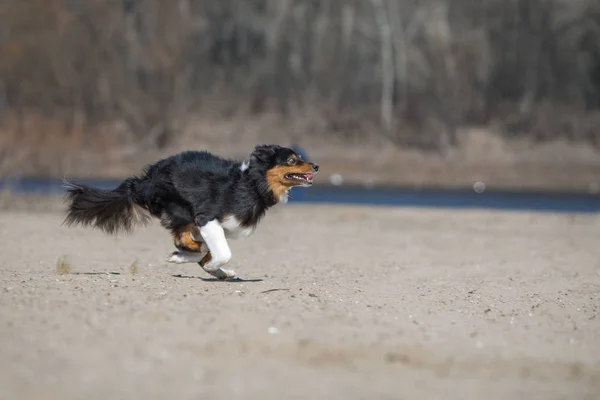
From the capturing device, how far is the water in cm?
2589

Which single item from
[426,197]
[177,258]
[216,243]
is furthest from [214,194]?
[426,197]

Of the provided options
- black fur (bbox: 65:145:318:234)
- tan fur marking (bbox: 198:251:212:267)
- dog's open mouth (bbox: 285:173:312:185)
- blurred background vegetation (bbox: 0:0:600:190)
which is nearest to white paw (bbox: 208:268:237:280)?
tan fur marking (bbox: 198:251:212:267)

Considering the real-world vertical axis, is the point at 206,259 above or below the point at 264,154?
below

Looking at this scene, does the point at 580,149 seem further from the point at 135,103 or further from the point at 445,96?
the point at 135,103

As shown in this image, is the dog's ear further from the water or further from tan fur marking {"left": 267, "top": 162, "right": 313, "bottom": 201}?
the water

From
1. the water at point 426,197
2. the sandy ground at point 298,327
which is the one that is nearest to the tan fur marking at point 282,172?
the sandy ground at point 298,327

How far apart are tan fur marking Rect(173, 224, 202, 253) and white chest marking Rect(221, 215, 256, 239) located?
354 millimetres

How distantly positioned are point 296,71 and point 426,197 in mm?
16158

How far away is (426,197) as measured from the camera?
28.8 m

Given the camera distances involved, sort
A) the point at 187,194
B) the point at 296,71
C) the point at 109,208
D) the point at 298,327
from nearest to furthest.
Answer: the point at 298,327 → the point at 187,194 → the point at 109,208 → the point at 296,71

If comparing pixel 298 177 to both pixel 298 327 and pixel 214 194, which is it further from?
pixel 298 327

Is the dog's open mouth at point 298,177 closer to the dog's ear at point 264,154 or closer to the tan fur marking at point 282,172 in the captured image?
the tan fur marking at point 282,172

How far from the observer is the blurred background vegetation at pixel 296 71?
38875 millimetres

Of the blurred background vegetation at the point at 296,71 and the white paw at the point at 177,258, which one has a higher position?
the blurred background vegetation at the point at 296,71
